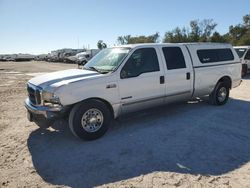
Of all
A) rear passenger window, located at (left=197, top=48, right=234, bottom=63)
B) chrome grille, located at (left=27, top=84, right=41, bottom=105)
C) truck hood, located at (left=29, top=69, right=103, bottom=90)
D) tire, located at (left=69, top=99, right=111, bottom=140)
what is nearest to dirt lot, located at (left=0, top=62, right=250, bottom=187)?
tire, located at (left=69, top=99, right=111, bottom=140)

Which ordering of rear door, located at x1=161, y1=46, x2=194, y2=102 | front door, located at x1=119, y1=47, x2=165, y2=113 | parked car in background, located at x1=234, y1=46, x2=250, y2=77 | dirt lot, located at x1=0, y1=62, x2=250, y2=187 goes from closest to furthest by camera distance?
dirt lot, located at x1=0, y1=62, x2=250, y2=187, front door, located at x1=119, y1=47, x2=165, y2=113, rear door, located at x1=161, y1=46, x2=194, y2=102, parked car in background, located at x1=234, y1=46, x2=250, y2=77

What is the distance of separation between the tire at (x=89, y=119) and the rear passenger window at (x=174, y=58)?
80.8 inches

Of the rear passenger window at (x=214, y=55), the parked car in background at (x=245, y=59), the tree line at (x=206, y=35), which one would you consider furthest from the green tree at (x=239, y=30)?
the rear passenger window at (x=214, y=55)

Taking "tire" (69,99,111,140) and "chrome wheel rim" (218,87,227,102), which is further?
"chrome wheel rim" (218,87,227,102)

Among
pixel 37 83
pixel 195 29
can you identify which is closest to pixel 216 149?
pixel 37 83

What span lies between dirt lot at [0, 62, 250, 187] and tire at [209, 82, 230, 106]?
88 centimetres

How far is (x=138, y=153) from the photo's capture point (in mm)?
4785

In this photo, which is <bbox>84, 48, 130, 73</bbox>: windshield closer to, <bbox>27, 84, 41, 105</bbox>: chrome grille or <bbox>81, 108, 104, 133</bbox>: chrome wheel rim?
<bbox>81, 108, 104, 133</bbox>: chrome wheel rim

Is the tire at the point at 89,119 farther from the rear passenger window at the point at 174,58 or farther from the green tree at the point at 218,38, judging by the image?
the green tree at the point at 218,38

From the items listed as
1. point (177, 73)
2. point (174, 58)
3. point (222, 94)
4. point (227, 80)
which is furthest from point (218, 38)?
point (177, 73)

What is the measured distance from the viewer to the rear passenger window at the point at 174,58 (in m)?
6.67

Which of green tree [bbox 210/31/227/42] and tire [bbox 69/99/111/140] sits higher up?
green tree [bbox 210/31/227/42]

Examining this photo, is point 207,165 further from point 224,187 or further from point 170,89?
point 170,89

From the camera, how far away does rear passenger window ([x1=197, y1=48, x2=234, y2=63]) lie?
25.1ft
